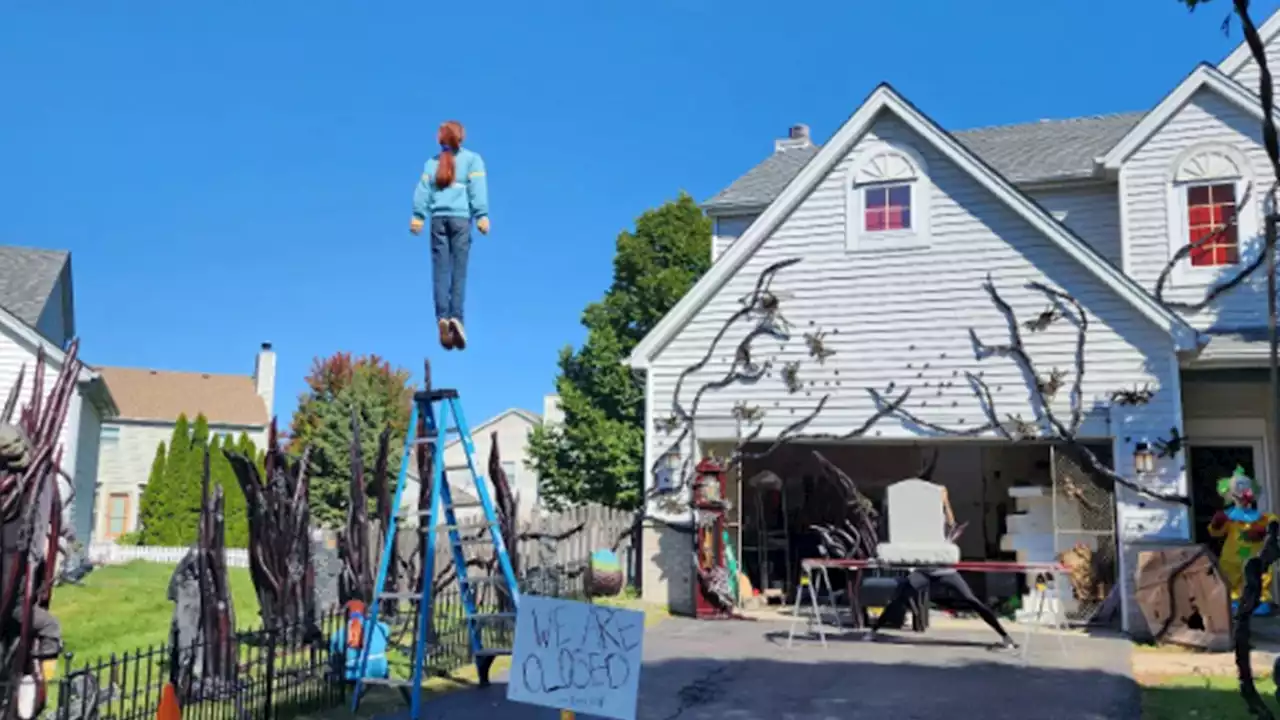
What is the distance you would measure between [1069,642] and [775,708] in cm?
532

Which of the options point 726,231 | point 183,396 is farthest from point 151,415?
point 726,231

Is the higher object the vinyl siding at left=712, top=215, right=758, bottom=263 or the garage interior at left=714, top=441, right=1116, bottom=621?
the vinyl siding at left=712, top=215, right=758, bottom=263

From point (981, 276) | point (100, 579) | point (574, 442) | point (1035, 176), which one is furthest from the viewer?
point (574, 442)

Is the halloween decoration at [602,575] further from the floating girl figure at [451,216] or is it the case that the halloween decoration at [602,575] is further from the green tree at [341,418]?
the green tree at [341,418]

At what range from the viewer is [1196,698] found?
855cm

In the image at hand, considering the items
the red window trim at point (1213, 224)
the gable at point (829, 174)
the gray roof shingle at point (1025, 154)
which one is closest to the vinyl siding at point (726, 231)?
the gray roof shingle at point (1025, 154)

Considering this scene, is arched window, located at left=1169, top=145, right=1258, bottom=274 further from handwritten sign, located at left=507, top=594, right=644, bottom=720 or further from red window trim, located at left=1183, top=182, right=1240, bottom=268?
handwritten sign, located at left=507, top=594, right=644, bottom=720

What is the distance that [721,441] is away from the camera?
50.6ft

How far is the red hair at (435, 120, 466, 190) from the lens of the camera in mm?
8094

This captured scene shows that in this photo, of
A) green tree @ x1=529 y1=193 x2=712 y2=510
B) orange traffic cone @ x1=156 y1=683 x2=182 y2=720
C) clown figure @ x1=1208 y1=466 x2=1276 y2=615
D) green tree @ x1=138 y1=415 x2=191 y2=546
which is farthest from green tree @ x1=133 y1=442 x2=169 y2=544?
clown figure @ x1=1208 y1=466 x2=1276 y2=615

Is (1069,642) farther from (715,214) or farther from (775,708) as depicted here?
(715,214)

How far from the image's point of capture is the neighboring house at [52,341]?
64.5ft

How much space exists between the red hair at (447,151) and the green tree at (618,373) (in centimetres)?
2356

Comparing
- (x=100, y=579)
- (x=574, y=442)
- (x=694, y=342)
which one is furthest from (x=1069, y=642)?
(x=574, y=442)
